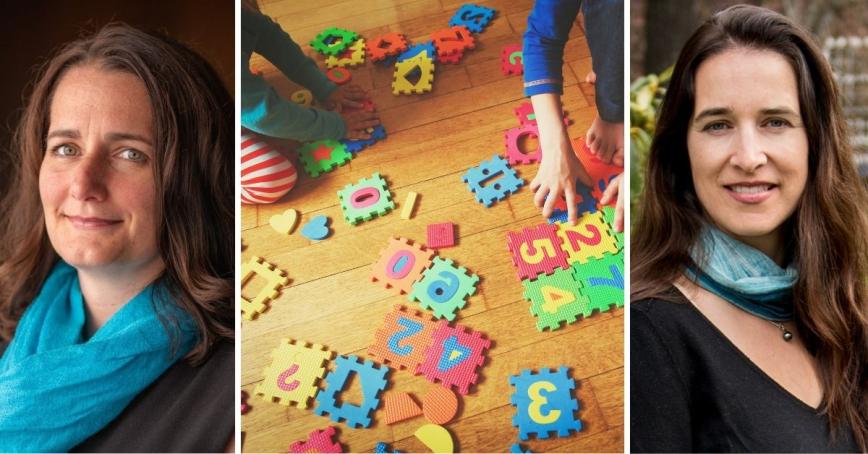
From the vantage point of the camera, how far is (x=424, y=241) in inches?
78.4

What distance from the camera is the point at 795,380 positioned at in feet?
5.92

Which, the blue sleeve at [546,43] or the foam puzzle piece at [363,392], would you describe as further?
the blue sleeve at [546,43]

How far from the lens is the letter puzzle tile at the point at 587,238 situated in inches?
76.7

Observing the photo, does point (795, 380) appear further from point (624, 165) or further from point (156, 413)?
point (156, 413)

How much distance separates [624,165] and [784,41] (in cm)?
46

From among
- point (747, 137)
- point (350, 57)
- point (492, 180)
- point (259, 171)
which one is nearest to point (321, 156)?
point (259, 171)

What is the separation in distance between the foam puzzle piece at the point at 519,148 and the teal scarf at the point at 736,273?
465mm

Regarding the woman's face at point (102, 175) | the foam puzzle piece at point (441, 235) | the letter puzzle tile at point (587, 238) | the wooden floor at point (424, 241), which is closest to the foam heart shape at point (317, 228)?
the wooden floor at point (424, 241)

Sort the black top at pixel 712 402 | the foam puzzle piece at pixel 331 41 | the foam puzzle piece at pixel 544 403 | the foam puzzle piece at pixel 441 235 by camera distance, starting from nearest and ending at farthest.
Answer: the black top at pixel 712 402, the foam puzzle piece at pixel 544 403, the foam puzzle piece at pixel 441 235, the foam puzzle piece at pixel 331 41

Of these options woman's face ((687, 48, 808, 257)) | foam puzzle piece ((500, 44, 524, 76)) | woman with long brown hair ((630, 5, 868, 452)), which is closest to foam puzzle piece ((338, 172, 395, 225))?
foam puzzle piece ((500, 44, 524, 76))

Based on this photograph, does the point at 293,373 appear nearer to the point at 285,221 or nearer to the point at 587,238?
the point at 285,221

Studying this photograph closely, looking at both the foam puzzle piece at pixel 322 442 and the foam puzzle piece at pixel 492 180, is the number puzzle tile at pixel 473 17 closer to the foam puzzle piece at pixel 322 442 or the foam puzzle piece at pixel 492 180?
the foam puzzle piece at pixel 492 180

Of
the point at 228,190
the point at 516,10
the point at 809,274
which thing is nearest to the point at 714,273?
the point at 809,274

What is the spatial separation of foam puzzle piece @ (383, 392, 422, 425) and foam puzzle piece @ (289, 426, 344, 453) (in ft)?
0.43
